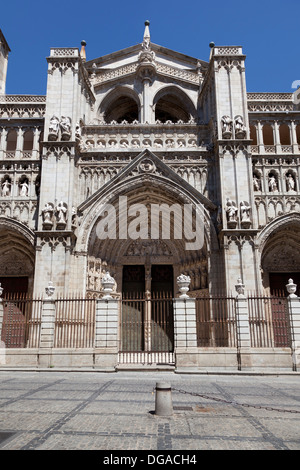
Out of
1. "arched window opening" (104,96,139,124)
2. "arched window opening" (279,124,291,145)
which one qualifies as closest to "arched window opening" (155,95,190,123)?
"arched window opening" (104,96,139,124)

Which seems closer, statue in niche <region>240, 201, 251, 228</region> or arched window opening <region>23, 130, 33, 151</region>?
statue in niche <region>240, 201, 251, 228</region>

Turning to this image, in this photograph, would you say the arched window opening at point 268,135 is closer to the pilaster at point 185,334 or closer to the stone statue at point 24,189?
the pilaster at point 185,334

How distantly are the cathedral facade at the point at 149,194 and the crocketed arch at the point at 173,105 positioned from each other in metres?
2.76

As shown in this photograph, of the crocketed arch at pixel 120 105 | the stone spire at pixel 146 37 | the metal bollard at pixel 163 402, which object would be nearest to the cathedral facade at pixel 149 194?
the crocketed arch at pixel 120 105

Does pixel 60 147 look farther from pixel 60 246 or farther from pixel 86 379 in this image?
pixel 86 379

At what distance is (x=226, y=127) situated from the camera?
19.4m

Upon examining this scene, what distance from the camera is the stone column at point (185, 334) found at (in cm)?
1270

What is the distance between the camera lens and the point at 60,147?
19.3 m

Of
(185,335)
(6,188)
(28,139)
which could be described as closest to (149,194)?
(6,188)

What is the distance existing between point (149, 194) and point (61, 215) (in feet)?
16.2

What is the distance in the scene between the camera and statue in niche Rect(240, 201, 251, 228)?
17.7m

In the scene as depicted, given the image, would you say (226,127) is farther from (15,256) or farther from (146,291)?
(15,256)

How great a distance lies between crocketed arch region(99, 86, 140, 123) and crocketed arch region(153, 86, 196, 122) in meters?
1.61

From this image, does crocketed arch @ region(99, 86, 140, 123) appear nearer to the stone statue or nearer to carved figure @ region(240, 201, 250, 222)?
the stone statue
